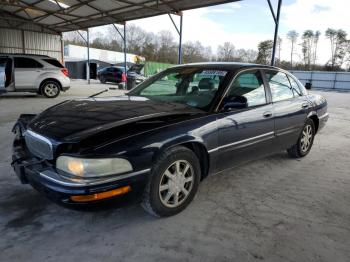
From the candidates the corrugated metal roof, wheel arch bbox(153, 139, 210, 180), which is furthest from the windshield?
the corrugated metal roof

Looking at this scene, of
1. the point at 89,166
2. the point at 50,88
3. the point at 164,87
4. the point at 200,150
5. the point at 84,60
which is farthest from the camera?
the point at 84,60

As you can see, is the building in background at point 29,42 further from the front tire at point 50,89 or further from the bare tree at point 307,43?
the bare tree at point 307,43

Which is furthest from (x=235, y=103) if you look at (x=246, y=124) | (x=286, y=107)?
(x=286, y=107)

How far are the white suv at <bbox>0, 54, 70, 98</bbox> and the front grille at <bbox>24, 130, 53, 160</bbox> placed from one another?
31.4 ft

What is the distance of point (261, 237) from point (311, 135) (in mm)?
3019

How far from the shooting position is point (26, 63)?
11328 millimetres

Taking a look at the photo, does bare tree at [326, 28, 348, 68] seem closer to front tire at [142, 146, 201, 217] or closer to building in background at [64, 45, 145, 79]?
building in background at [64, 45, 145, 79]

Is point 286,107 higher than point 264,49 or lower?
lower

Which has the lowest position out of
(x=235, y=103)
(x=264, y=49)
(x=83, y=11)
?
(x=235, y=103)

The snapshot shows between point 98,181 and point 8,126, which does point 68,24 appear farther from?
point 98,181

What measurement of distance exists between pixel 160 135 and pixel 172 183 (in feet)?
1.67

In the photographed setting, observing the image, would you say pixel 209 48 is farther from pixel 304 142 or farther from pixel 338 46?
pixel 304 142

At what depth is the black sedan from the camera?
2.31 m

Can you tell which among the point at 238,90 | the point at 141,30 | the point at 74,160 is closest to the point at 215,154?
the point at 238,90
